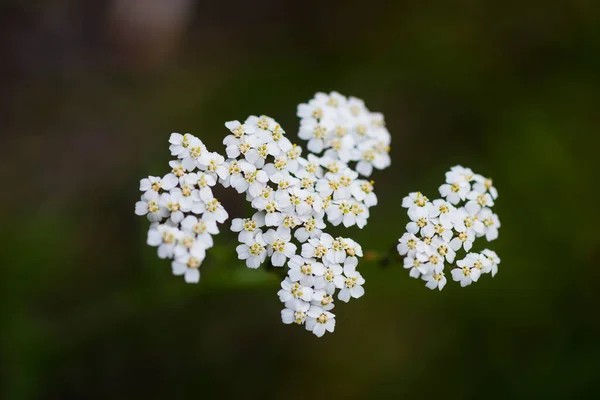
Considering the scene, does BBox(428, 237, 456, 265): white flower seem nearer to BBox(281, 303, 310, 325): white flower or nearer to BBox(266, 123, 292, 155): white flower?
BBox(281, 303, 310, 325): white flower

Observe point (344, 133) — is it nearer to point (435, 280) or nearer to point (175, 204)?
point (435, 280)

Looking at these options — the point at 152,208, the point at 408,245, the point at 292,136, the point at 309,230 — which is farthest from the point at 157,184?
the point at 292,136

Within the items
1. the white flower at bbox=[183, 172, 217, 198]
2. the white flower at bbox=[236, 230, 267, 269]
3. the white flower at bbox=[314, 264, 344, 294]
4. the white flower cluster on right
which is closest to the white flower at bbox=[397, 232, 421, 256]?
the white flower cluster on right

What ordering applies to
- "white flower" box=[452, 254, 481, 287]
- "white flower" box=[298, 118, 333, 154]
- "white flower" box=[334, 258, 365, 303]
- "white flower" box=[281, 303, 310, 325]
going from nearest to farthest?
"white flower" box=[281, 303, 310, 325] → "white flower" box=[334, 258, 365, 303] → "white flower" box=[452, 254, 481, 287] → "white flower" box=[298, 118, 333, 154]

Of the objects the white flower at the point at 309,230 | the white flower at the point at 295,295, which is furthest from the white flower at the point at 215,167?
the white flower at the point at 295,295

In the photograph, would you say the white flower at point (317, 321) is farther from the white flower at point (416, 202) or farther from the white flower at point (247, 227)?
the white flower at point (416, 202)

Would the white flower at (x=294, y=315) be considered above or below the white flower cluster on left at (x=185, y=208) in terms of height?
below

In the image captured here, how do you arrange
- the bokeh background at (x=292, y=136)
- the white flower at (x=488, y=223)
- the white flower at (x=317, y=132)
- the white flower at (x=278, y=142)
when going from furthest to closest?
the bokeh background at (x=292, y=136), the white flower at (x=317, y=132), the white flower at (x=488, y=223), the white flower at (x=278, y=142)

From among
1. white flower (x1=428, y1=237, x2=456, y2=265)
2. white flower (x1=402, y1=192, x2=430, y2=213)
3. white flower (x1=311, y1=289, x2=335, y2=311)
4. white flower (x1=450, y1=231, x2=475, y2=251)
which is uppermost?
white flower (x1=402, y1=192, x2=430, y2=213)
